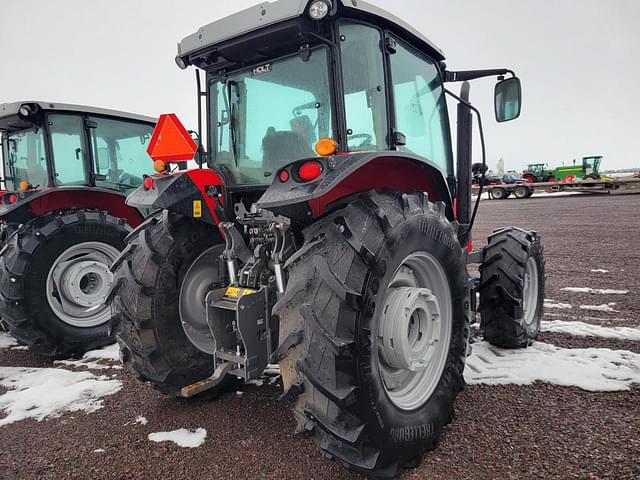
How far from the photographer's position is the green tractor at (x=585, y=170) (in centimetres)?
3130

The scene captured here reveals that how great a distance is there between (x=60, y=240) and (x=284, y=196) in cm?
340

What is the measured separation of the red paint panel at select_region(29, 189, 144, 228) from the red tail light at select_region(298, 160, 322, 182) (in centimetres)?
302

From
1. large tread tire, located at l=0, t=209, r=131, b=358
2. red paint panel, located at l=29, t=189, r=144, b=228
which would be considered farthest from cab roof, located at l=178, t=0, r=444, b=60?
large tread tire, located at l=0, t=209, r=131, b=358

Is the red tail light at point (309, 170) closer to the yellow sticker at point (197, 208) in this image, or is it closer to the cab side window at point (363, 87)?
the cab side window at point (363, 87)

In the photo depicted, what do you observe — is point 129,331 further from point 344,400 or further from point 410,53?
point 410,53

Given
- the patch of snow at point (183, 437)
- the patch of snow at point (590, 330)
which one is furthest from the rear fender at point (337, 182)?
the patch of snow at point (590, 330)

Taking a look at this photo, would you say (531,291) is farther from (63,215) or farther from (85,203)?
(85,203)

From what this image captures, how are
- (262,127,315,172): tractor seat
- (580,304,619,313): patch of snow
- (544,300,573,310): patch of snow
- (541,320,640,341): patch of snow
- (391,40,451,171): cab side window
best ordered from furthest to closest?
(544,300,573,310): patch of snow
(580,304,619,313): patch of snow
(541,320,640,341): patch of snow
(391,40,451,171): cab side window
(262,127,315,172): tractor seat

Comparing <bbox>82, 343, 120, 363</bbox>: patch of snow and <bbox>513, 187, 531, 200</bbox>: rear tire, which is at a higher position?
<bbox>513, 187, 531, 200</bbox>: rear tire

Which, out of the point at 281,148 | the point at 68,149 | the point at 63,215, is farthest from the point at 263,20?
the point at 68,149

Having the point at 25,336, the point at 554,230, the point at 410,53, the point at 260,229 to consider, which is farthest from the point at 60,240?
the point at 554,230

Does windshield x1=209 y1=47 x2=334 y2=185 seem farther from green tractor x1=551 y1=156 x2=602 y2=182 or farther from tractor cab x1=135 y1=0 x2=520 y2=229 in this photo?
green tractor x1=551 y1=156 x2=602 y2=182

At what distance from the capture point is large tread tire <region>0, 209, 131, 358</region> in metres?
4.04

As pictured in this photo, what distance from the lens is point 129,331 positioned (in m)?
2.66
